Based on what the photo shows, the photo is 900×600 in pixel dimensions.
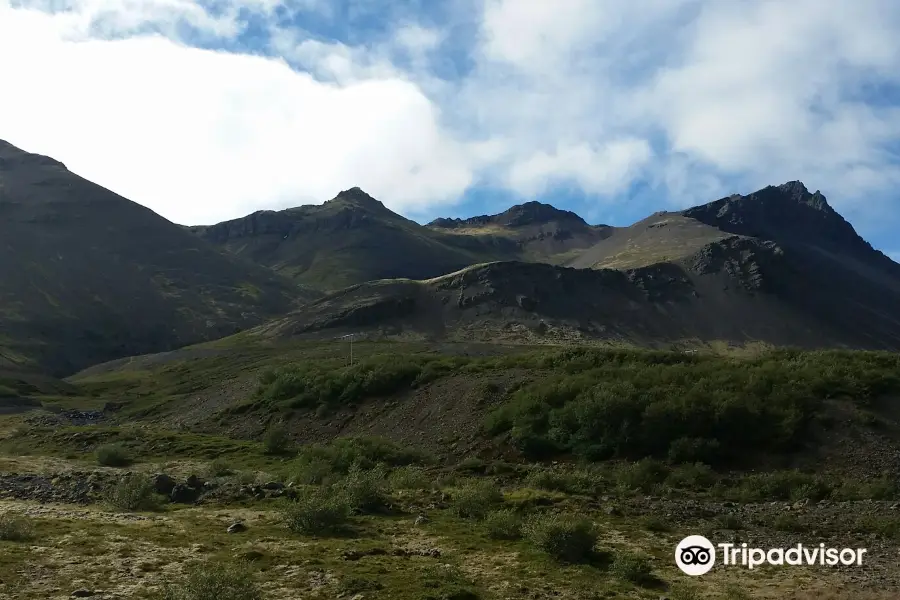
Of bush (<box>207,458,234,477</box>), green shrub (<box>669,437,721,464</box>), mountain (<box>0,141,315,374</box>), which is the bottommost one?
bush (<box>207,458,234,477</box>)

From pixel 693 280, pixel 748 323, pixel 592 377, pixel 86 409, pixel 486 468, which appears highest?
pixel 693 280

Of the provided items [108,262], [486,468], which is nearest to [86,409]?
[486,468]

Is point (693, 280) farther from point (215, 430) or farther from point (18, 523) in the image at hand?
point (18, 523)

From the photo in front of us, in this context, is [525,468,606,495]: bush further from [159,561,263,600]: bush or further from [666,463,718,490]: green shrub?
[159,561,263,600]: bush

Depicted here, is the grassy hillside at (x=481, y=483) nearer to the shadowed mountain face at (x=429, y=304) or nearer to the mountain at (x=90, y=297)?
the shadowed mountain face at (x=429, y=304)

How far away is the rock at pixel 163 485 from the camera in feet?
82.9

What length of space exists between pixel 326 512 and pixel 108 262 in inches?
7350

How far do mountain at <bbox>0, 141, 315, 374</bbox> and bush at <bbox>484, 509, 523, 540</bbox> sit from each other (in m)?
121

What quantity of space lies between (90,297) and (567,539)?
171 m

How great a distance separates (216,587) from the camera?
474 inches

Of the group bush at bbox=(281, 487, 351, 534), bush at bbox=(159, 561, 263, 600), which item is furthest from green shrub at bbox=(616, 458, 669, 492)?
bush at bbox=(159, 561, 263, 600)

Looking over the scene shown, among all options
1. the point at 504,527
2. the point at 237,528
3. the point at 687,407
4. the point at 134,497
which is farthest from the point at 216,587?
the point at 687,407

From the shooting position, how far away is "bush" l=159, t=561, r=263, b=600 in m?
11.8

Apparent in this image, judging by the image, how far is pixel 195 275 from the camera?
652 feet
